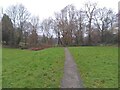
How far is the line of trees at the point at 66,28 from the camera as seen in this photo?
220 feet

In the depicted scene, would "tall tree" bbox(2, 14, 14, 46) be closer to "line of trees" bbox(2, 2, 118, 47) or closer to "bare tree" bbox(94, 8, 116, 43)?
"line of trees" bbox(2, 2, 118, 47)

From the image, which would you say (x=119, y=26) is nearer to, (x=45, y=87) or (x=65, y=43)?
(x=65, y=43)

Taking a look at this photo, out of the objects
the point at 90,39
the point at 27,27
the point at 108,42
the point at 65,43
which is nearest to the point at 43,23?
the point at 27,27

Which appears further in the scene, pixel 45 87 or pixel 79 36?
pixel 79 36

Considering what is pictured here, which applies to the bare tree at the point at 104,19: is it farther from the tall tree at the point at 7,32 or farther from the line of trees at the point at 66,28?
the tall tree at the point at 7,32

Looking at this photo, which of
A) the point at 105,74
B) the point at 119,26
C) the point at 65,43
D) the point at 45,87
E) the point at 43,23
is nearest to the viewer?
the point at 45,87

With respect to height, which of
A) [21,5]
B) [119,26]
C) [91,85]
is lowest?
[91,85]

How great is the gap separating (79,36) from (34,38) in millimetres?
13488

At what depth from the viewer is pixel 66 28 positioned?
224ft

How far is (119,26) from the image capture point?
60.4 m

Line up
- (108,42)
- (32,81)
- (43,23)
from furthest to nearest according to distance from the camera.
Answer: (43,23), (108,42), (32,81)

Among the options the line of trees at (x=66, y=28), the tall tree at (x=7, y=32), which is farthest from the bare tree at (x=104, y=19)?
the tall tree at (x=7, y=32)

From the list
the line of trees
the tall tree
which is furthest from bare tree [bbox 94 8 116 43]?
the tall tree

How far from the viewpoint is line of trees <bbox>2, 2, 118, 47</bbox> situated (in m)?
67.1
